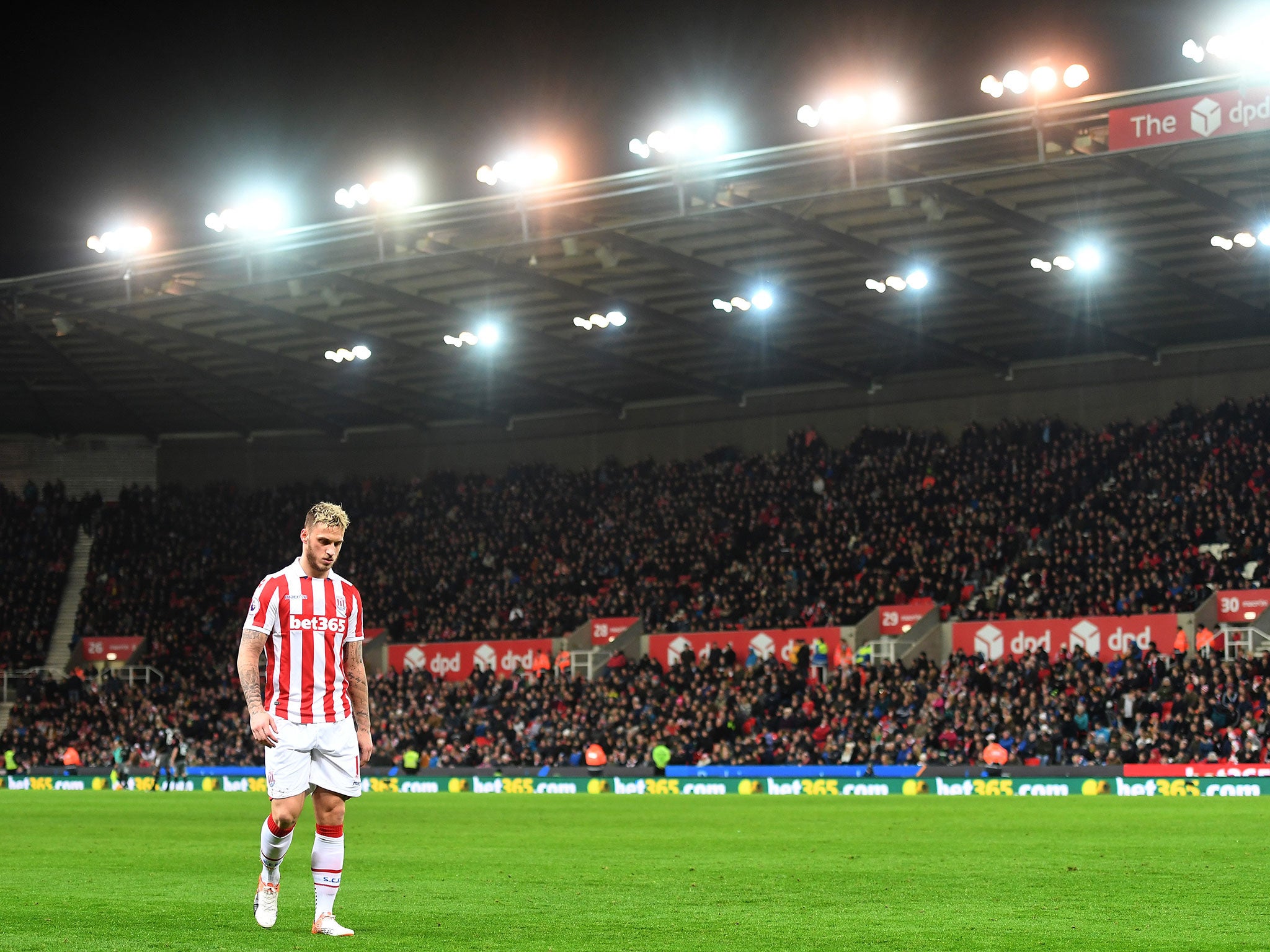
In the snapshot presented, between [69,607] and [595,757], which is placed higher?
[69,607]

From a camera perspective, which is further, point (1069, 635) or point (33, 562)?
point (33, 562)

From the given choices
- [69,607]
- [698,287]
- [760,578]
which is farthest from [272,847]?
[69,607]

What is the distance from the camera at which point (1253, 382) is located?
139 feet

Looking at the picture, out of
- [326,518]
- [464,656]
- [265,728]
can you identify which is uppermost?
[464,656]

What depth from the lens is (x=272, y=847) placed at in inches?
327

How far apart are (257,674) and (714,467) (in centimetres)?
4114

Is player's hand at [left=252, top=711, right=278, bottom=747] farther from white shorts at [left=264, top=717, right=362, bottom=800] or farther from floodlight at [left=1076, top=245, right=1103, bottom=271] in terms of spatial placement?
floodlight at [left=1076, top=245, right=1103, bottom=271]

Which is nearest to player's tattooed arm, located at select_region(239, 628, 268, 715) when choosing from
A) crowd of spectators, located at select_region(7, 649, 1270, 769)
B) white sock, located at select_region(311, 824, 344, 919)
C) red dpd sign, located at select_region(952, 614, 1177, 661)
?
white sock, located at select_region(311, 824, 344, 919)

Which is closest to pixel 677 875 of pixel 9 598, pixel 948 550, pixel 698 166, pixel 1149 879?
pixel 1149 879

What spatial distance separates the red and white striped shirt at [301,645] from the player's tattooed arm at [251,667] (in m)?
0.04

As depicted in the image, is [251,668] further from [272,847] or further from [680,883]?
[680,883]

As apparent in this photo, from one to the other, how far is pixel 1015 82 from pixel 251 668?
2119cm

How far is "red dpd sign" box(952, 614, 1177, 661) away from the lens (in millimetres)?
34500

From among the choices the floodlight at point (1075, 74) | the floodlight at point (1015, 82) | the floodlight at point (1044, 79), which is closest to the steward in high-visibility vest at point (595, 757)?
the floodlight at point (1015, 82)
